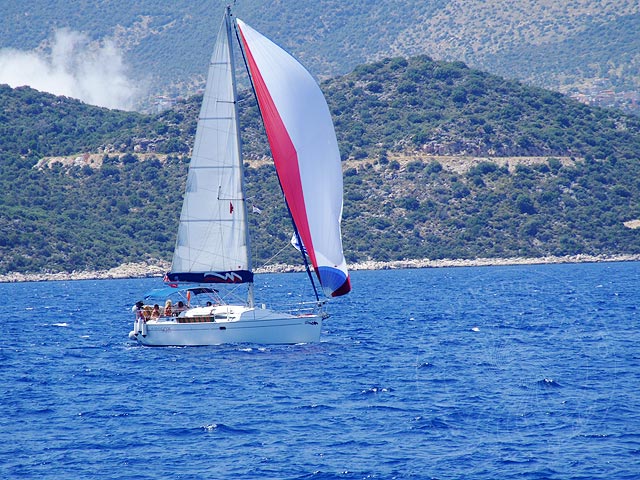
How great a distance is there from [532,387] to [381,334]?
53.9ft

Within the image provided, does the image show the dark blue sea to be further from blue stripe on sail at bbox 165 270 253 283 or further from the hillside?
the hillside

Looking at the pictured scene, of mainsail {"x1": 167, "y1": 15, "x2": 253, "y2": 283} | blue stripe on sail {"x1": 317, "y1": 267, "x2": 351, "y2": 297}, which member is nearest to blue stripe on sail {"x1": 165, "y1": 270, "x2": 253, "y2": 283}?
mainsail {"x1": 167, "y1": 15, "x2": 253, "y2": 283}

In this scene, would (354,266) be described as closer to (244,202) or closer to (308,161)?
(244,202)

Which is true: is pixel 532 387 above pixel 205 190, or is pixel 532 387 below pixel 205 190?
below

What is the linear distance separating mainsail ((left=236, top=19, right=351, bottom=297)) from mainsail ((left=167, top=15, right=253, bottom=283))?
2374 mm

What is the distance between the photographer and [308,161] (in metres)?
40.2

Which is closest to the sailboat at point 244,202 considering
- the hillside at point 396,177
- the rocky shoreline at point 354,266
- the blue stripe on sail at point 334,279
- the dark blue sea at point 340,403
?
the blue stripe on sail at point 334,279

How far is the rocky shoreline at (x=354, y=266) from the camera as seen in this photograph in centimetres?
11796

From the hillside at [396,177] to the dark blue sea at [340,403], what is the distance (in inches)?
2719

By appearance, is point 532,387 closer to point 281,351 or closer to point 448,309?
point 281,351

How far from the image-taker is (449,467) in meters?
24.5

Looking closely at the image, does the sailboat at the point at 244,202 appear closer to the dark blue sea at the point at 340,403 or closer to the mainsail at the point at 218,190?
the mainsail at the point at 218,190

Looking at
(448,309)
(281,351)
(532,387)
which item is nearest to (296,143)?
(281,351)

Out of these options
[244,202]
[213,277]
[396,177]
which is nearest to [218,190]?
[244,202]
